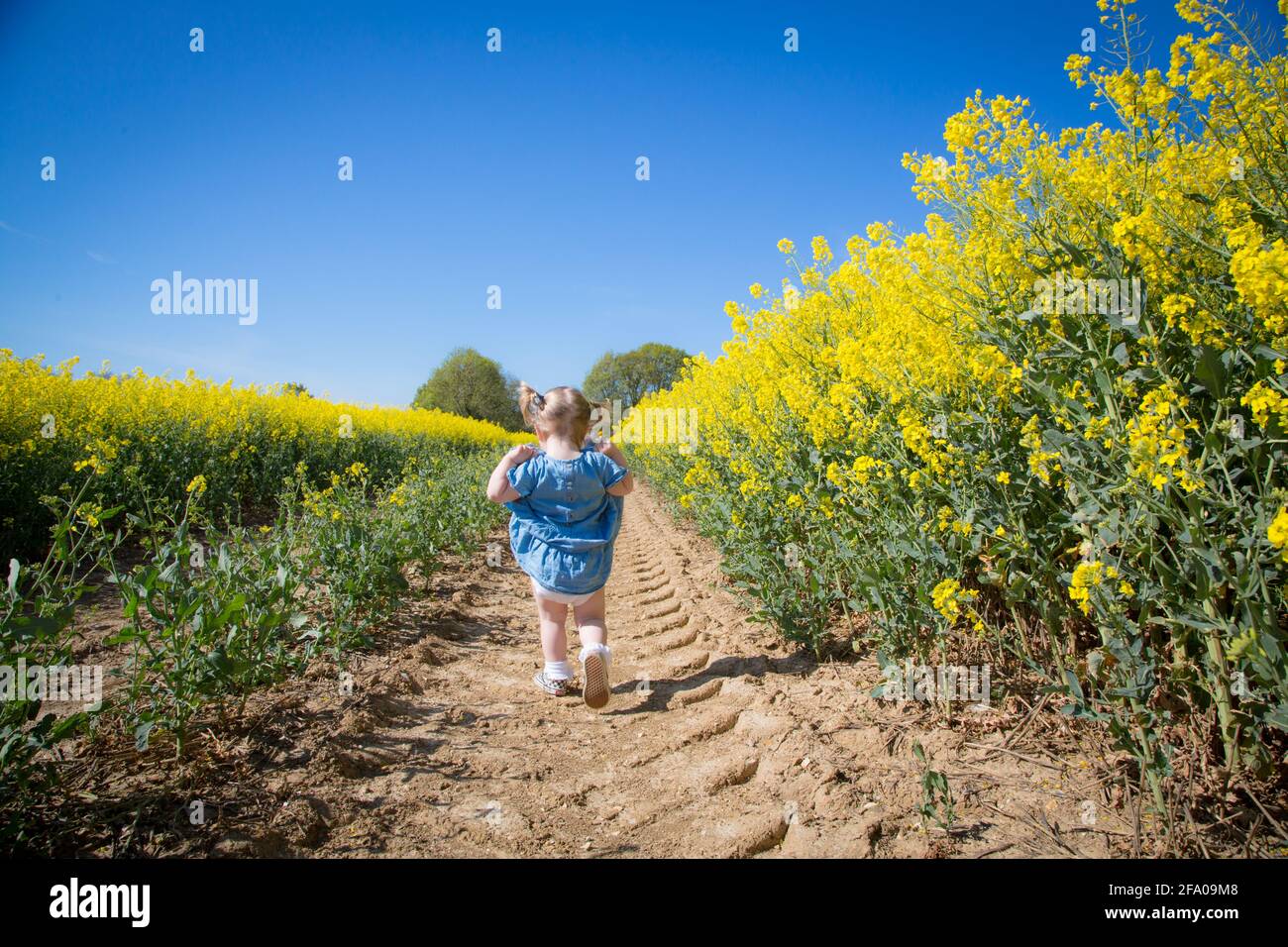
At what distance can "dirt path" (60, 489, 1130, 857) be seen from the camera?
194 centimetres

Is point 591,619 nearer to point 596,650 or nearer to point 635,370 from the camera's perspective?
point 596,650

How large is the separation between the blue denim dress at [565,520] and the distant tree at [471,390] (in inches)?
1768

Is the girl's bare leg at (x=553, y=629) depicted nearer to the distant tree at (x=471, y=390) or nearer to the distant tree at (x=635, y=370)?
the distant tree at (x=471, y=390)

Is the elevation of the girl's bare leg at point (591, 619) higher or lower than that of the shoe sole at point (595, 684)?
higher

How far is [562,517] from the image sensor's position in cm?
345

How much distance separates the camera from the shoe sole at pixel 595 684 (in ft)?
10.1

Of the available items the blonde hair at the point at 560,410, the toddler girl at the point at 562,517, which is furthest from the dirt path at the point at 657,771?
the blonde hair at the point at 560,410

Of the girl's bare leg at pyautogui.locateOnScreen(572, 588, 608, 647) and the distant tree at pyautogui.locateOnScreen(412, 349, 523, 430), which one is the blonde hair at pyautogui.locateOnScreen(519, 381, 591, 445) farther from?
the distant tree at pyautogui.locateOnScreen(412, 349, 523, 430)

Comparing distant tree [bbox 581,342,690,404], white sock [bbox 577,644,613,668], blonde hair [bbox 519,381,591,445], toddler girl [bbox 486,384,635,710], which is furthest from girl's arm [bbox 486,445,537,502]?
distant tree [bbox 581,342,690,404]

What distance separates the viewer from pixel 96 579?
17.9 ft

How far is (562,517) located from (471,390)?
4790cm

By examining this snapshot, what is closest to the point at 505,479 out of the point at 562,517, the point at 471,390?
the point at 562,517

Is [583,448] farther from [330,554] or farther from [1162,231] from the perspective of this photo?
[1162,231]
